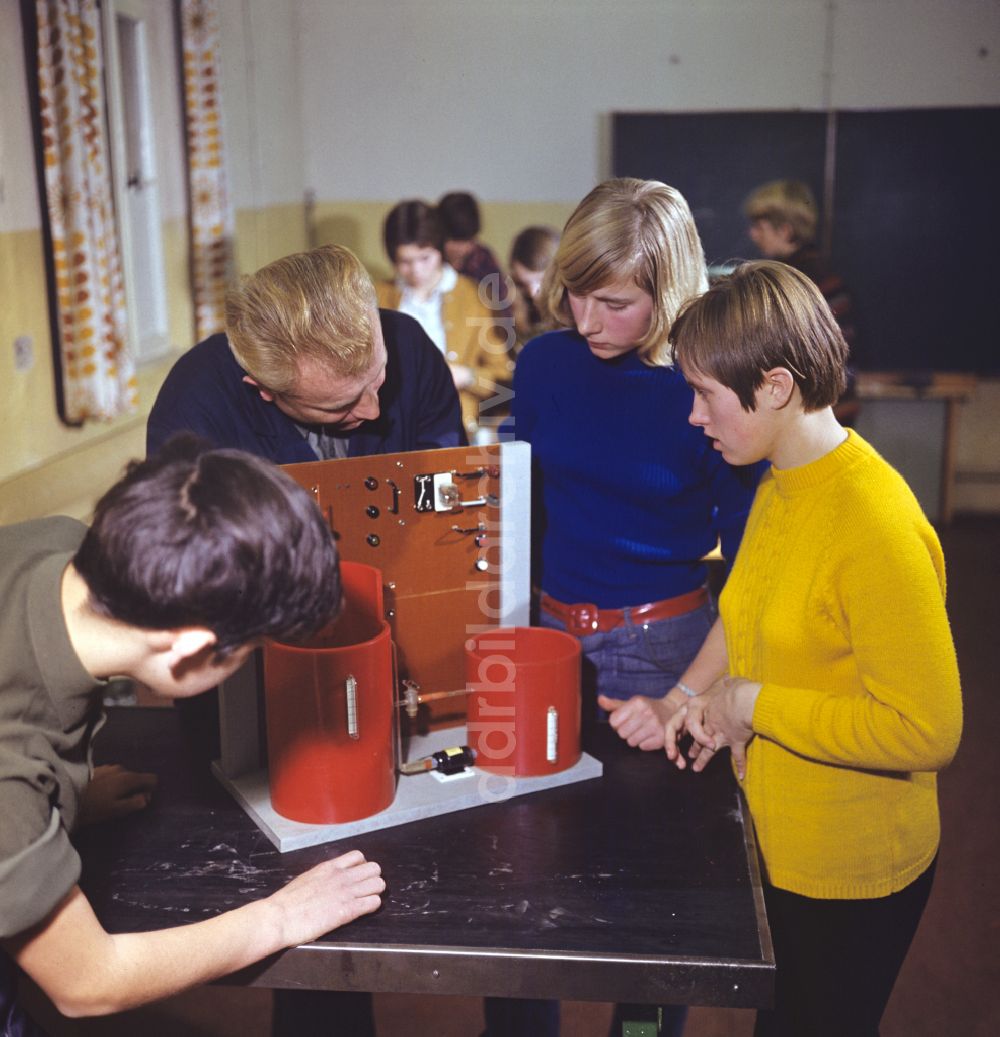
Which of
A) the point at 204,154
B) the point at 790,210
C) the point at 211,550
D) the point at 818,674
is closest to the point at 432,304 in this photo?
the point at 790,210

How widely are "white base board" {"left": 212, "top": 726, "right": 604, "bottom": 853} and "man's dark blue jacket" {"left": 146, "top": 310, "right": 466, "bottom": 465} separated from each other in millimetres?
414

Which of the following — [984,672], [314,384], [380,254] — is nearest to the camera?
[314,384]

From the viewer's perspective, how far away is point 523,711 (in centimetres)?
135

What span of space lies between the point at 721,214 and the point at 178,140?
2.50 metres

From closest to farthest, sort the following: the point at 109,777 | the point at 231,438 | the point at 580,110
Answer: the point at 109,777 → the point at 231,438 → the point at 580,110

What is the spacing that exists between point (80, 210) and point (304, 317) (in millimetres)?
2423

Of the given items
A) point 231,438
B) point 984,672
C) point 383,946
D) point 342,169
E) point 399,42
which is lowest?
point 984,672

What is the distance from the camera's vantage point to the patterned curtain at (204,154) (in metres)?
4.57

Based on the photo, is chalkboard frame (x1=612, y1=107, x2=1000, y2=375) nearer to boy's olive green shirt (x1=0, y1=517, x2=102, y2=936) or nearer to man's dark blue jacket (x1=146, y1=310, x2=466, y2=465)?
man's dark blue jacket (x1=146, y1=310, x2=466, y2=465)

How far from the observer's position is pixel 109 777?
51.9 inches

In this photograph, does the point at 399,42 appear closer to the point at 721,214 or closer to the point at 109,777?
the point at 721,214

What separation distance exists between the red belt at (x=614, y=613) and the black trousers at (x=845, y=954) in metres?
0.46

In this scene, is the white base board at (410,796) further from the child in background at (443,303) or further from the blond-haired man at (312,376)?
the child in background at (443,303)

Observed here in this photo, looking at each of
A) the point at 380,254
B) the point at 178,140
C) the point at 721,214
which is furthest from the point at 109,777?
the point at 380,254
